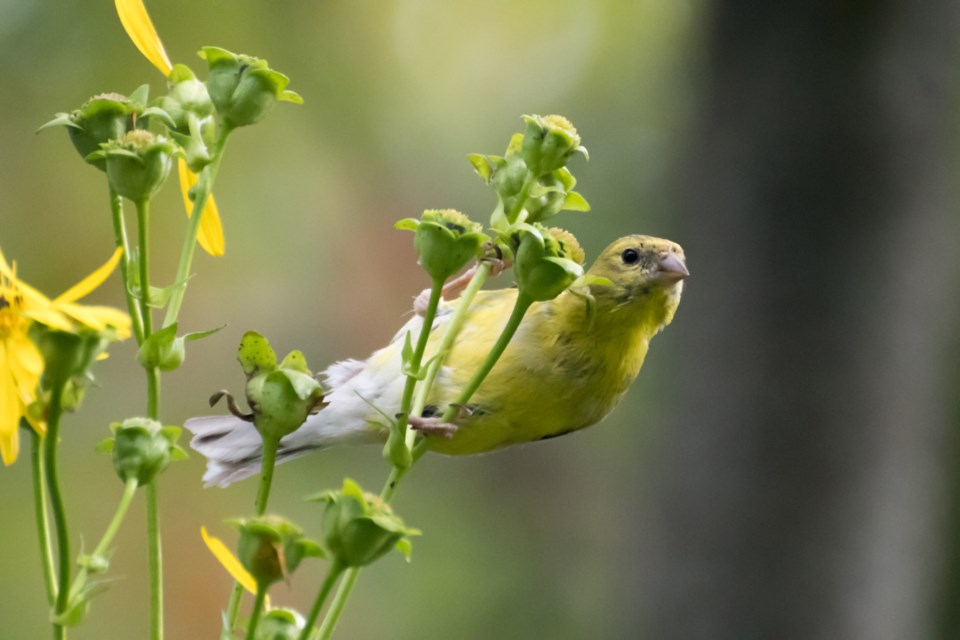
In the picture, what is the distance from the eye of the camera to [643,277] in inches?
85.5

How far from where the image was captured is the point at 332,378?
2.48 meters

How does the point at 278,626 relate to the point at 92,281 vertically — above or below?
below

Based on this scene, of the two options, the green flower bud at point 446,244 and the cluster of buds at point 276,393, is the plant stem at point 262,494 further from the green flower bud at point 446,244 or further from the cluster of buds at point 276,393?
the green flower bud at point 446,244

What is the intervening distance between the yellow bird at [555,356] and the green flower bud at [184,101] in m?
1.06

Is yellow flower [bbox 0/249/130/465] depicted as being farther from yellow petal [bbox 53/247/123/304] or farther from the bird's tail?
the bird's tail

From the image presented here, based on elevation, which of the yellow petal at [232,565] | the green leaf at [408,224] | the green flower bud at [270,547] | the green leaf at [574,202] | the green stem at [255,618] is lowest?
the yellow petal at [232,565]

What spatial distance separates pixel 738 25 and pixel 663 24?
4.31ft

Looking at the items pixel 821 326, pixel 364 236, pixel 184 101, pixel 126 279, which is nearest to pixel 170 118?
pixel 184 101

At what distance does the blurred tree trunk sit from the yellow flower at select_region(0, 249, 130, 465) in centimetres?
270

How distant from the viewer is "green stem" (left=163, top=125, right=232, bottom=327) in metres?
0.92

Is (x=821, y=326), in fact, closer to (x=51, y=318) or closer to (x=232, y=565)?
(x=232, y=565)

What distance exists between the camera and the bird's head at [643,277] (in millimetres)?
2162

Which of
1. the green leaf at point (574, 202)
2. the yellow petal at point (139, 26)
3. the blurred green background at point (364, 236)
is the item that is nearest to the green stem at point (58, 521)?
the yellow petal at point (139, 26)

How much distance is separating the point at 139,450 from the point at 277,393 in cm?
12
